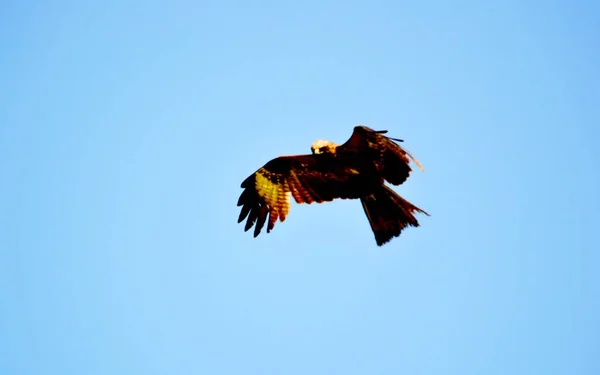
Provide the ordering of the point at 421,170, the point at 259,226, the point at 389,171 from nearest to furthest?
the point at 421,170 → the point at 389,171 → the point at 259,226

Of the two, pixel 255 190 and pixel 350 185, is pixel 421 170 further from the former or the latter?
pixel 255 190

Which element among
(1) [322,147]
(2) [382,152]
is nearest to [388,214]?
(2) [382,152]

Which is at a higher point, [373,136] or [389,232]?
[373,136]

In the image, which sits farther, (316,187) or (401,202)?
(316,187)

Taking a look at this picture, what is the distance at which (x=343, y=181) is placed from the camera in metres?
9.30

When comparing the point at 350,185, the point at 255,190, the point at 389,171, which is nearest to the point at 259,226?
the point at 255,190

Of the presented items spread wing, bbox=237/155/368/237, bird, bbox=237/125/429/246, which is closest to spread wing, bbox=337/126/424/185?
bird, bbox=237/125/429/246

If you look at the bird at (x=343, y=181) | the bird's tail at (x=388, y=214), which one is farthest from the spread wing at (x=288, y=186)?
the bird's tail at (x=388, y=214)

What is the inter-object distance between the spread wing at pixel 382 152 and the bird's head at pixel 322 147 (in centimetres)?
9

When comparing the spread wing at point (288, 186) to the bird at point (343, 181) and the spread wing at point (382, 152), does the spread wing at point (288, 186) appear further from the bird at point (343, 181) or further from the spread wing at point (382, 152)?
the spread wing at point (382, 152)

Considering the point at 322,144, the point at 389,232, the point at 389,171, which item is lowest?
the point at 389,232

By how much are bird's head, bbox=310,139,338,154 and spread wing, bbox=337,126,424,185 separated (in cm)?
9

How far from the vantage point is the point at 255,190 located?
948cm

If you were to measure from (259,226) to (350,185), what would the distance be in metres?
1.27
